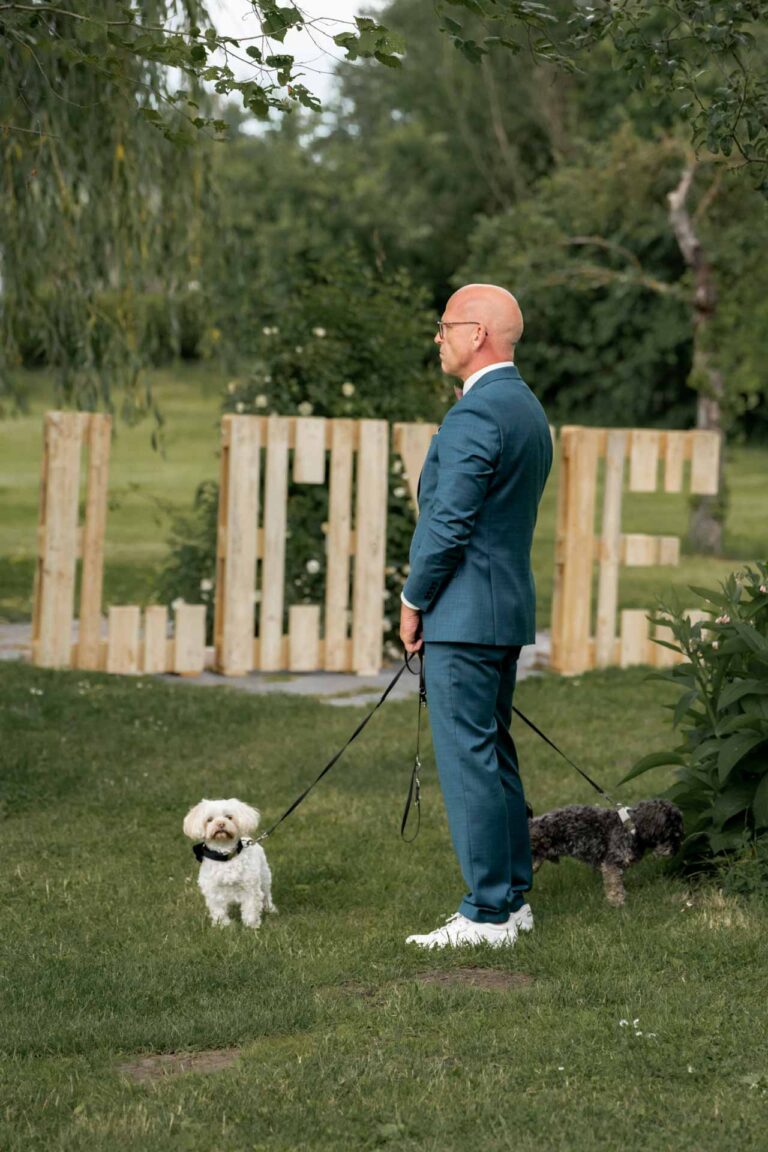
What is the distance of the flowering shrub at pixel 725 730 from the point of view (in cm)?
542

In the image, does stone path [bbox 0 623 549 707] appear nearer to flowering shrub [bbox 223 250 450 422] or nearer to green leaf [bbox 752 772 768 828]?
flowering shrub [bbox 223 250 450 422]

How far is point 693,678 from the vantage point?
5.73 meters

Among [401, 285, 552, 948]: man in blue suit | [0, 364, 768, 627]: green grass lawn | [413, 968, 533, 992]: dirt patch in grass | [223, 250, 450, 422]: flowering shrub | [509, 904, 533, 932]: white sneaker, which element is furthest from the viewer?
[0, 364, 768, 627]: green grass lawn

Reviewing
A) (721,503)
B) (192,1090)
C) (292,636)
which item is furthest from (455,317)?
(721,503)

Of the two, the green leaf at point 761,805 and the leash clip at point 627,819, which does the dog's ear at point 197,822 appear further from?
the green leaf at point 761,805

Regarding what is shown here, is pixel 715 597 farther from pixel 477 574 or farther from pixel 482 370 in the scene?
pixel 482 370

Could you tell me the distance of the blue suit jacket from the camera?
4.72m

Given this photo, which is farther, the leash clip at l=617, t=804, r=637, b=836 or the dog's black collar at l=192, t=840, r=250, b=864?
the leash clip at l=617, t=804, r=637, b=836

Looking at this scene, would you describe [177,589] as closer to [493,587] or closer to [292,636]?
[292,636]

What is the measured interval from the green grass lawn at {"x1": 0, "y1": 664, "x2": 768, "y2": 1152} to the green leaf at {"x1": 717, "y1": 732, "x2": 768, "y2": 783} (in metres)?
0.46

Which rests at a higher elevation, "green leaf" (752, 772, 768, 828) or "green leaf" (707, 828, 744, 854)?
"green leaf" (752, 772, 768, 828)

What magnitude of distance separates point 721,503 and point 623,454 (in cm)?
792

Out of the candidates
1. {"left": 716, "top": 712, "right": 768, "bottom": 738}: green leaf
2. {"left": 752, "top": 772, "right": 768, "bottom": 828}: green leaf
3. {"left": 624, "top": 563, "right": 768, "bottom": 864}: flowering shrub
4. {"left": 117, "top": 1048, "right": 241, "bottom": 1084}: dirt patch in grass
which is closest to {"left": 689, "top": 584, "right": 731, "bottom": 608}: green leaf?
{"left": 624, "top": 563, "right": 768, "bottom": 864}: flowering shrub

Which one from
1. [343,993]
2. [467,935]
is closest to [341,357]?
[467,935]
